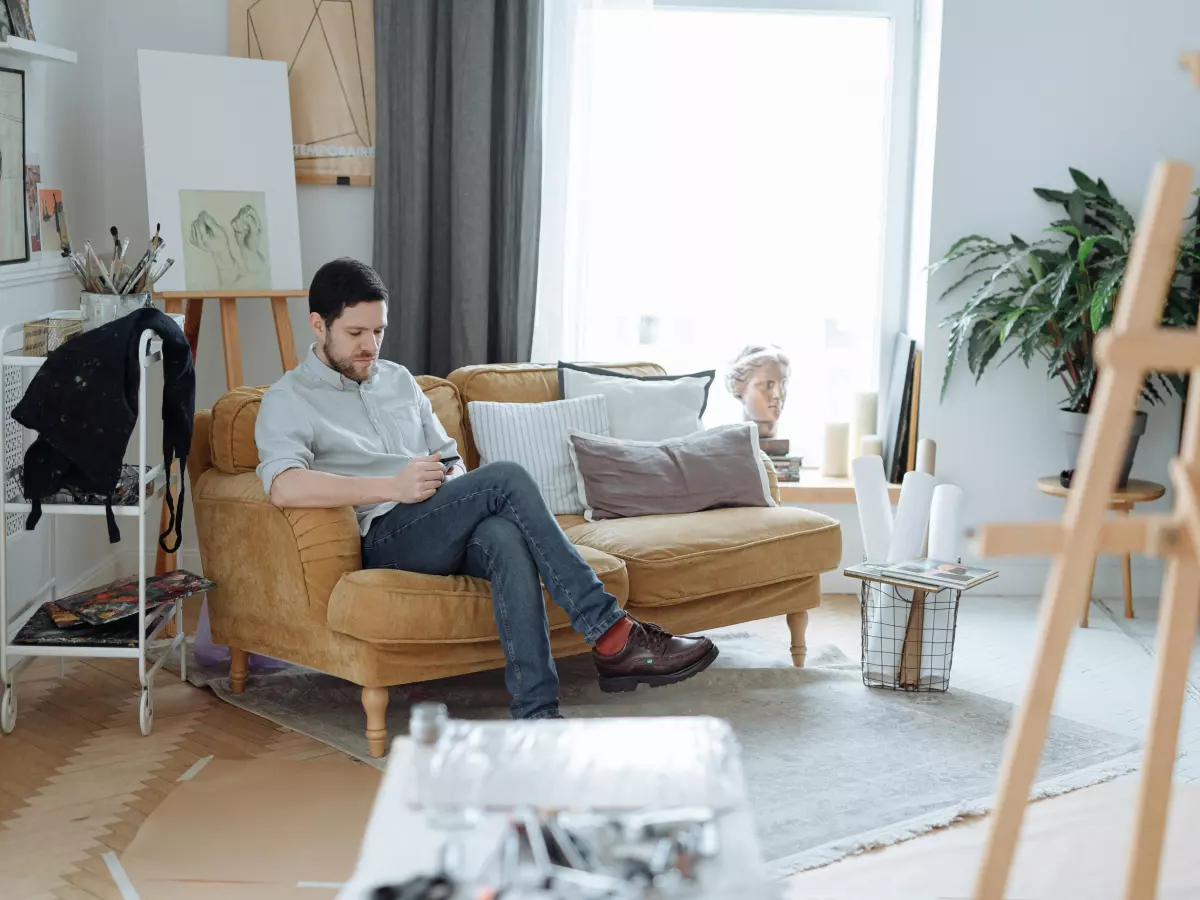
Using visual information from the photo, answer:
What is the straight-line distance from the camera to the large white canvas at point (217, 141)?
363cm

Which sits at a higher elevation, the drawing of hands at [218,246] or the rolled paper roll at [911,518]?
the drawing of hands at [218,246]

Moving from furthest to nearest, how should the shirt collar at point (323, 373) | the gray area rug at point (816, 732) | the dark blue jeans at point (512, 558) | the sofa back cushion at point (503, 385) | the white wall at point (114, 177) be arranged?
the white wall at point (114, 177), the sofa back cushion at point (503, 385), the shirt collar at point (323, 373), the dark blue jeans at point (512, 558), the gray area rug at point (816, 732)

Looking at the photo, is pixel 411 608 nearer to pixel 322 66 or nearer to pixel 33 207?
pixel 33 207

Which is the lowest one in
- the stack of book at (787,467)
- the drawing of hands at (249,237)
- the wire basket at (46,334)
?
the stack of book at (787,467)

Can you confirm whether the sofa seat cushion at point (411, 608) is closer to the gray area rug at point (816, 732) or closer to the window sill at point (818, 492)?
the gray area rug at point (816, 732)

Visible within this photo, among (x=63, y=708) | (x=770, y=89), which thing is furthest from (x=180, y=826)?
(x=770, y=89)

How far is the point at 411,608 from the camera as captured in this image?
274cm

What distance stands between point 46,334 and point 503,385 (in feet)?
3.95

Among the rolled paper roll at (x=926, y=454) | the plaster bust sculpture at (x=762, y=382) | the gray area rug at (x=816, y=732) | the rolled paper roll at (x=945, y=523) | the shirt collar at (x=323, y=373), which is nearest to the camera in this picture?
the gray area rug at (x=816, y=732)

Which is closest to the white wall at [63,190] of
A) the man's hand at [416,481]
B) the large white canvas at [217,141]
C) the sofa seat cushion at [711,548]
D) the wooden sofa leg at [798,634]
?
the large white canvas at [217,141]

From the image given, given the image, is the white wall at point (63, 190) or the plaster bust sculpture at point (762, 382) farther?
the plaster bust sculpture at point (762, 382)

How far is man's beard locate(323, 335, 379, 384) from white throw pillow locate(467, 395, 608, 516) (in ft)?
1.77

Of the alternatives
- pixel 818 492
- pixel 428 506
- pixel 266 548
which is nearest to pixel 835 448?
pixel 818 492

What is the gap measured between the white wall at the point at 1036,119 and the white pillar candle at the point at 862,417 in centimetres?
26
